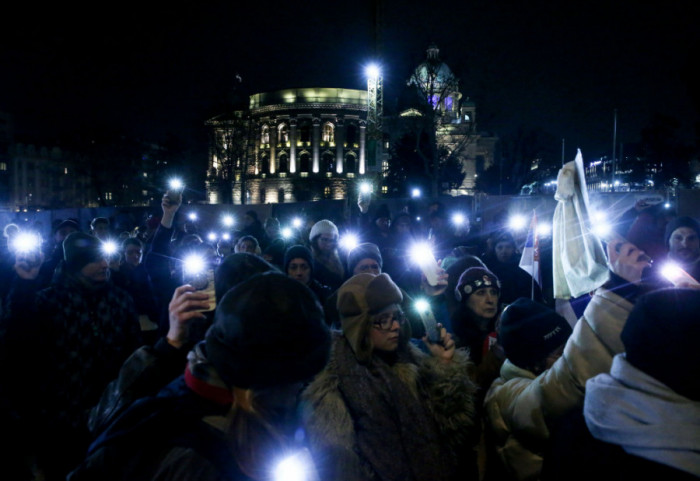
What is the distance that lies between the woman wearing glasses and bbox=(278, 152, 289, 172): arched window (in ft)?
270

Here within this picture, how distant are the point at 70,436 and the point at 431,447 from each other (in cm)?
208

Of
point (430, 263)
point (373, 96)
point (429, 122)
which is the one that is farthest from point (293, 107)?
point (430, 263)

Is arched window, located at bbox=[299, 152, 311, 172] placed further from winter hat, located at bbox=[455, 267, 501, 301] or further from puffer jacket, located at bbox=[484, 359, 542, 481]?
puffer jacket, located at bbox=[484, 359, 542, 481]

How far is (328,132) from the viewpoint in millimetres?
82688

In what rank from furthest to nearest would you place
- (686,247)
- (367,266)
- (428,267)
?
(367,266) < (686,247) < (428,267)

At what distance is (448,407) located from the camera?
7.77 ft

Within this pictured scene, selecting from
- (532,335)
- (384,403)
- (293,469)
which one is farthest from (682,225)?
(293,469)

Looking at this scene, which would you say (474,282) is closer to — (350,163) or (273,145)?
(350,163)

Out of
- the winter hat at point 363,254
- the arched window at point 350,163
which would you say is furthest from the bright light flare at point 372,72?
the winter hat at point 363,254

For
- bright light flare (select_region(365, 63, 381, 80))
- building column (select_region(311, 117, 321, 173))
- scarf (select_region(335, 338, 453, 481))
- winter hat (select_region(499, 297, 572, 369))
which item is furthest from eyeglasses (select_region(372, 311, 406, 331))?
building column (select_region(311, 117, 321, 173))

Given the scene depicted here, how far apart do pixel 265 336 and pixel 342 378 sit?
3.30 ft

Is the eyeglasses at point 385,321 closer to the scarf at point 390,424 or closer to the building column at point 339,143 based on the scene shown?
the scarf at point 390,424

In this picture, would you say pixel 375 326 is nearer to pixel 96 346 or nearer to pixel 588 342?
pixel 588 342

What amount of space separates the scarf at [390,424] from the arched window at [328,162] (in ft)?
265
